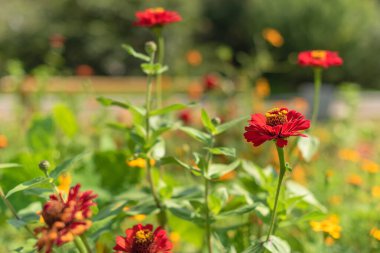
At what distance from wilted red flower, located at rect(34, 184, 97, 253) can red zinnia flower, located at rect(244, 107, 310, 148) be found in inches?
11.7

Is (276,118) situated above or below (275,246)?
above

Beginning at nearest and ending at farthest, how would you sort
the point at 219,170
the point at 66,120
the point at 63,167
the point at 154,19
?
the point at 63,167 → the point at 219,170 → the point at 154,19 → the point at 66,120

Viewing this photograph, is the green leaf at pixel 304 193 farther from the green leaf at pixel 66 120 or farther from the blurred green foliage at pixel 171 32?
the blurred green foliage at pixel 171 32

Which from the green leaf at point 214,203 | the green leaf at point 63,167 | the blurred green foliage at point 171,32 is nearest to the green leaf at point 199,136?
the green leaf at point 214,203

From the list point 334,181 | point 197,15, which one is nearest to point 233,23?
point 197,15

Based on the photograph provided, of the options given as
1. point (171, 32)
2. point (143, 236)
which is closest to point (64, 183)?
point (143, 236)

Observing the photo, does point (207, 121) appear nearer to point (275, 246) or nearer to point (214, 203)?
point (214, 203)

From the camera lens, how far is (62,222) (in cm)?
79

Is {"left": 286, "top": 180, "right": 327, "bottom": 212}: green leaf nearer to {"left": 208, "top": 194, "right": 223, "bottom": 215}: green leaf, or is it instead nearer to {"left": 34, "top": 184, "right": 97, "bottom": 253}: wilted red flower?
{"left": 208, "top": 194, "right": 223, "bottom": 215}: green leaf

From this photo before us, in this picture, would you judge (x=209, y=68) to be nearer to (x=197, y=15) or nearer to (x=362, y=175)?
(x=197, y=15)

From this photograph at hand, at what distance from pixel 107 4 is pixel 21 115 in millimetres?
6190

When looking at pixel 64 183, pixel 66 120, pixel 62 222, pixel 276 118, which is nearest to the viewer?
pixel 62 222

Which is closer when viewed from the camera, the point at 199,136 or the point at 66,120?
the point at 199,136

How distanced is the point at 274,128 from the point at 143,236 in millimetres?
302
